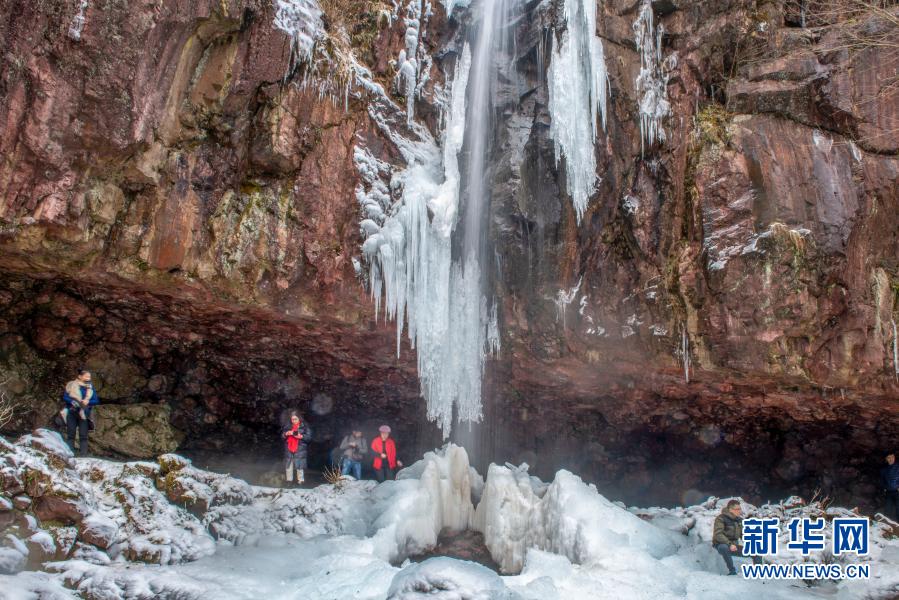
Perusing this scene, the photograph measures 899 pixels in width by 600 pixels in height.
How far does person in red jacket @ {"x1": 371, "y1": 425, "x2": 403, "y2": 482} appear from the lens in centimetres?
901

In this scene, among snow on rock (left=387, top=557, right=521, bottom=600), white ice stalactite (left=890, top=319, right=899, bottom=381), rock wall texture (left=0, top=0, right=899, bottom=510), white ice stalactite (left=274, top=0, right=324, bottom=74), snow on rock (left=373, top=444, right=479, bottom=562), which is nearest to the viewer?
snow on rock (left=387, top=557, right=521, bottom=600)

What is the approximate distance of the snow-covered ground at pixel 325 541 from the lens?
4852mm

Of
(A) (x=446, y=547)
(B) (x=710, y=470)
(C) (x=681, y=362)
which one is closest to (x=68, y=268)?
(A) (x=446, y=547)

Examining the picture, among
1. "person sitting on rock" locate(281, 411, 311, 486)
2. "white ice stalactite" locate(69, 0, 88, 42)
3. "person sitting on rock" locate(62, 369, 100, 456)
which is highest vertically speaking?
"white ice stalactite" locate(69, 0, 88, 42)

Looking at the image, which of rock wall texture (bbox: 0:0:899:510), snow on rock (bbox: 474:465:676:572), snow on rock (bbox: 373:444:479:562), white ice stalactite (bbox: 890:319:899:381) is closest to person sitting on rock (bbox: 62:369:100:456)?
rock wall texture (bbox: 0:0:899:510)

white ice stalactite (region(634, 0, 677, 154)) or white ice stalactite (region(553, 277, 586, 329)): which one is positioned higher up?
white ice stalactite (region(634, 0, 677, 154))

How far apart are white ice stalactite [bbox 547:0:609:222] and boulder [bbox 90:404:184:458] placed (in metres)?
8.93

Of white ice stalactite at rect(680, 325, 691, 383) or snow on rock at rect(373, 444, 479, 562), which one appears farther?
white ice stalactite at rect(680, 325, 691, 383)

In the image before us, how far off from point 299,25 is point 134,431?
7.95 m

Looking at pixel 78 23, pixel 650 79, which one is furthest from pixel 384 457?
pixel 650 79

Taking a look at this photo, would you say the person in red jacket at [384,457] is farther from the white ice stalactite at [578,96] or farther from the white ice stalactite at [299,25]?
the white ice stalactite at [299,25]

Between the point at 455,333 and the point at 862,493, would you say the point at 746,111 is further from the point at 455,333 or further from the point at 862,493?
the point at 862,493

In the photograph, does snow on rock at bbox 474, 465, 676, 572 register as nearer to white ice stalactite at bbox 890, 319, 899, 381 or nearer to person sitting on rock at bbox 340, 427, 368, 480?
person sitting on rock at bbox 340, 427, 368, 480

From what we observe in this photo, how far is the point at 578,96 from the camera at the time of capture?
8.80 meters
